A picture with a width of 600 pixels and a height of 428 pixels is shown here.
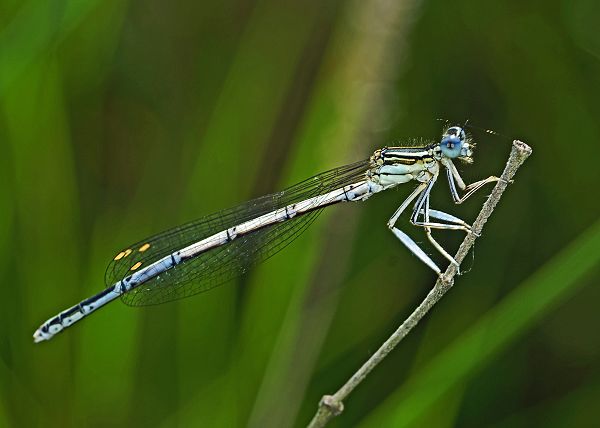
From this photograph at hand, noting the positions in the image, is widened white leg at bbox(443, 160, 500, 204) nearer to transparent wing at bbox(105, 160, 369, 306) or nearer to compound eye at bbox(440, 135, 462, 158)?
compound eye at bbox(440, 135, 462, 158)

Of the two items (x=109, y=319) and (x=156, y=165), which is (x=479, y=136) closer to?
(x=156, y=165)

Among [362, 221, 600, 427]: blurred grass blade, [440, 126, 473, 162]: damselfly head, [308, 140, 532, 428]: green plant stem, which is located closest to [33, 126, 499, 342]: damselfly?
[440, 126, 473, 162]: damselfly head

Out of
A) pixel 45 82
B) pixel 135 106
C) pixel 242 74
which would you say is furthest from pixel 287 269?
pixel 135 106

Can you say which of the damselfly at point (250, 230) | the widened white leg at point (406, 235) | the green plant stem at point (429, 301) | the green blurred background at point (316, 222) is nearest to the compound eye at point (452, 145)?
the damselfly at point (250, 230)

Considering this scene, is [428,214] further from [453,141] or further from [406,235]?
[453,141]

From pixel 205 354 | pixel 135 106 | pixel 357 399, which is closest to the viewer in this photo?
pixel 205 354
